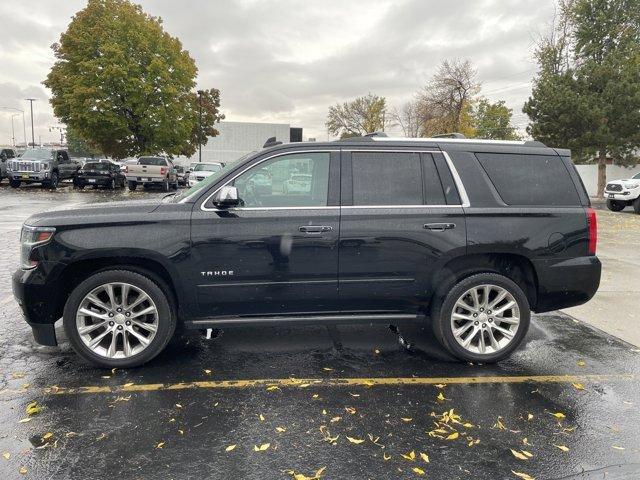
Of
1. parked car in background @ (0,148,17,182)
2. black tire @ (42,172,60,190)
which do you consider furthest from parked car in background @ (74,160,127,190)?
parked car in background @ (0,148,17,182)

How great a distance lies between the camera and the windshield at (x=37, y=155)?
970 inches

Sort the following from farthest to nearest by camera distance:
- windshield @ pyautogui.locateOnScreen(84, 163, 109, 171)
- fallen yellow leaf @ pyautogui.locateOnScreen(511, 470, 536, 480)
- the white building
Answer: the white building, windshield @ pyautogui.locateOnScreen(84, 163, 109, 171), fallen yellow leaf @ pyautogui.locateOnScreen(511, 470, 536, 480)

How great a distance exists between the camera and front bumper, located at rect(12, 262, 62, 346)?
12.7 ft

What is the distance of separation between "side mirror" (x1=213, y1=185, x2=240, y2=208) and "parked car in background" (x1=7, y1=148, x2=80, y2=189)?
2444cm

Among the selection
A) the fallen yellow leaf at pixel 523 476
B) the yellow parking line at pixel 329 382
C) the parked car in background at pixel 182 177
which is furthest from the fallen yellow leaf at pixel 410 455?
the parked car in background at pixel 182 177

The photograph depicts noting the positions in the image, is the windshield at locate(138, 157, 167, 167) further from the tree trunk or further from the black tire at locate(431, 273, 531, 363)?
the tree trunk

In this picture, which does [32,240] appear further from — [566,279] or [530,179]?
[566,279]

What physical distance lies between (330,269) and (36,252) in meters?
2.43

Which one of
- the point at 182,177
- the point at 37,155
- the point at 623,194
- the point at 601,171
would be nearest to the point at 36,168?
the point at 37,155

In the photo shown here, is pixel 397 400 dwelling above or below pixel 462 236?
below

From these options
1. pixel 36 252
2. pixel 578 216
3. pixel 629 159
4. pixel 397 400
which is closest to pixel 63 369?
pixel 36 252

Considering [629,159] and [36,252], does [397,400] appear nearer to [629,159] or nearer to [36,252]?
[36,252]

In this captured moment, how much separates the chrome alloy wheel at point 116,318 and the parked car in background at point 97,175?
2494cm

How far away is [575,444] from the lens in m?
3.07
